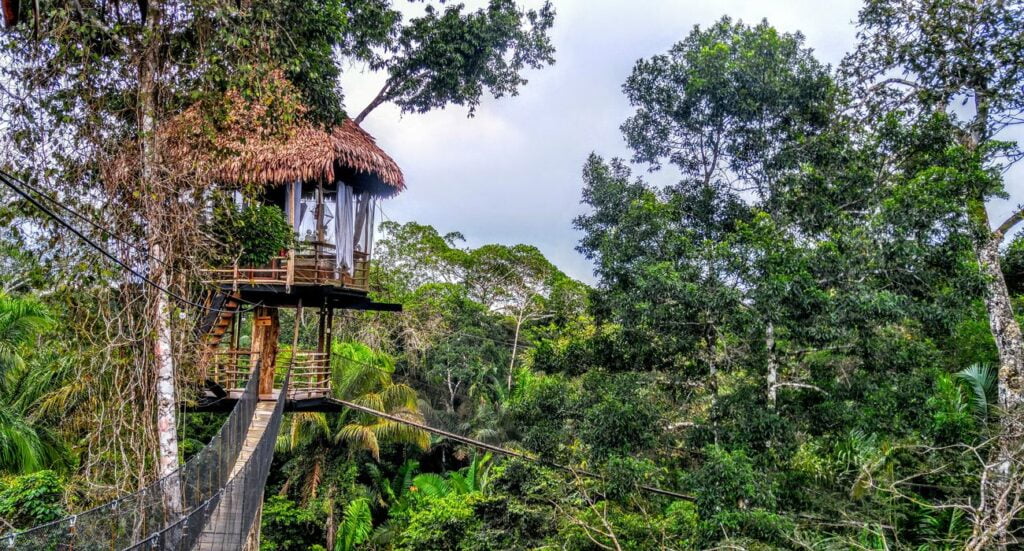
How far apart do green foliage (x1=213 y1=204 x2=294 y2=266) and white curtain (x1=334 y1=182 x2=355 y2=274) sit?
207 centimetres

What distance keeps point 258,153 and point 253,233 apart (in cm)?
239

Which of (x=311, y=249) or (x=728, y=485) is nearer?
(x=728, y=485)

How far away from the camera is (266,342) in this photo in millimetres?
7719

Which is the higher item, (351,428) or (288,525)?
(351,428)

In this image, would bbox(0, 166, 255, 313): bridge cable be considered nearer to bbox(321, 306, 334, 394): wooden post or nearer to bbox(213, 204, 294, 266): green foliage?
bbox(213, 204, 294, 266): green foliage

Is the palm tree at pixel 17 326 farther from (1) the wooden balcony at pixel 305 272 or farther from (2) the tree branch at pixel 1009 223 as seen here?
(2) the tree branch at pixel 1009 223

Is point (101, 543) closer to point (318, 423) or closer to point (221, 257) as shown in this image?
point (221, 257)

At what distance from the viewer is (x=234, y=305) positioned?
23.9 ft

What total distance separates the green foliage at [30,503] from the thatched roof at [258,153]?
279 centimetres

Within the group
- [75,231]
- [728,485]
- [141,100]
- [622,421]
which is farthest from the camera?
[622,421]

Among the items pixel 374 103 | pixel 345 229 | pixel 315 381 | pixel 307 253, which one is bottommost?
pixel 315 381

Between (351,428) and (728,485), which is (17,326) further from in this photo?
(728,485)

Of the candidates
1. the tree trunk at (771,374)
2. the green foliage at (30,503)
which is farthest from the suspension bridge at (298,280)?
the green foliage at (30,503)

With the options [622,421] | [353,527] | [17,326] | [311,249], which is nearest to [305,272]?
[311,249]
